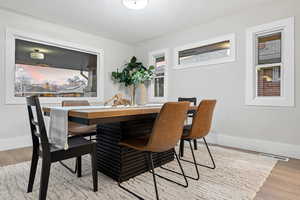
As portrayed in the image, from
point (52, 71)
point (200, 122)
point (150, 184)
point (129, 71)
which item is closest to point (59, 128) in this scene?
point (150, 184)

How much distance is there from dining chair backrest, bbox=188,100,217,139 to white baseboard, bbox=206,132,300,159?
153 centimetres

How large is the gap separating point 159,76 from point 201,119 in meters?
2.86

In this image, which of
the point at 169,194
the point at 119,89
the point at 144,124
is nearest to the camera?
the point at 169,194

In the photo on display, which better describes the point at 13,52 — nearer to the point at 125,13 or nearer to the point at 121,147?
the point at 125,13

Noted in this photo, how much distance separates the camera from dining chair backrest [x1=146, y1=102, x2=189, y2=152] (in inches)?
53.5

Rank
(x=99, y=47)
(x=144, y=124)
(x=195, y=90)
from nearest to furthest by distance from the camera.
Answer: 1. (x=144, y=124)
2. (x=195, y=90)
3. (x=99, y=47)

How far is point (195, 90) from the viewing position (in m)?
3.77

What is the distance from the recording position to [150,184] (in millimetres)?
1717

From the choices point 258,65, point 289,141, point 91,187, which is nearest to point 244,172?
point 289,141

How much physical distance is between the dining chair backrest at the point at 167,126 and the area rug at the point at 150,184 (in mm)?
488

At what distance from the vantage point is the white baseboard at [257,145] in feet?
8.59

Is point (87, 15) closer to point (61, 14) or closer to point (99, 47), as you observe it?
point (61, 14)

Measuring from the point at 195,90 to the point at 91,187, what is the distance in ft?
9.41

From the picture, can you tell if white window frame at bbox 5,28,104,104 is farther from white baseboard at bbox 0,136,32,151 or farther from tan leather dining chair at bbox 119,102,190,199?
tan leather dining chair at bbox 119,102,190,199
